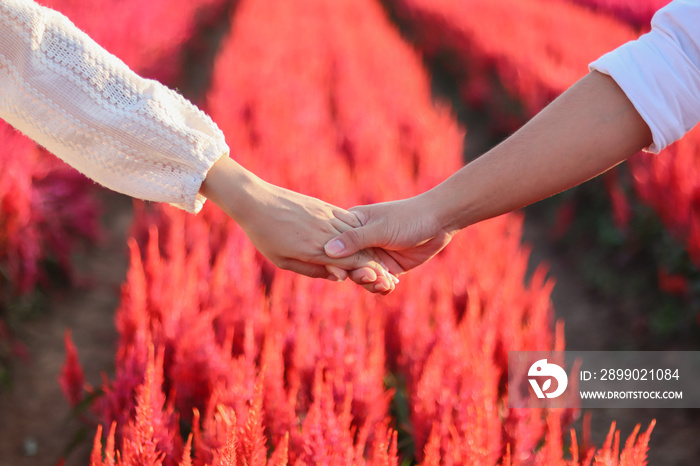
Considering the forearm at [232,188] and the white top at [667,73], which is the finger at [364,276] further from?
the white top at [667,73]

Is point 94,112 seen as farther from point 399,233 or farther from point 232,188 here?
point 399,233

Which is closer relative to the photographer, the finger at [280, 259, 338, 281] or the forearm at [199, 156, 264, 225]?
the forearm at [199, 156, 264, 225]

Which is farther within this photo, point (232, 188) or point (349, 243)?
point (349, 243)

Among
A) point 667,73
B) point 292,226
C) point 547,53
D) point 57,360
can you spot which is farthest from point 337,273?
point 547,53

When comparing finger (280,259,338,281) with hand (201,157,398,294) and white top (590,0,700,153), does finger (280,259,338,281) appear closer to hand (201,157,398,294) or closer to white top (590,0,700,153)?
hand (201,157,398,294)

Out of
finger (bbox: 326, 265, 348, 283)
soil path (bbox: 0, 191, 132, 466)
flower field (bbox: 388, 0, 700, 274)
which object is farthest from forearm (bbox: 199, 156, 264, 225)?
flower field (bbox: 388, 0, 700, 274)

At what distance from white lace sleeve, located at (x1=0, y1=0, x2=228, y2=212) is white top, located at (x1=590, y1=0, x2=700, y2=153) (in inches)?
42.2

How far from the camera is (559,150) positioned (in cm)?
138

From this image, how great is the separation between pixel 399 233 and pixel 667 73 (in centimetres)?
83

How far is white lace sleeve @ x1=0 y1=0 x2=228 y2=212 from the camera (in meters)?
1.39

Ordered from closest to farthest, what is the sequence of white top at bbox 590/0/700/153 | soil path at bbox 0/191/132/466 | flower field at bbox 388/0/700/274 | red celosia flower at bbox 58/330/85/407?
white top at bbox 590/0/700/153
red celosia flower at bbox 58/330/85/407
soil path at bbox 0/191/132/466
flower field at bbox 388/0/700/274

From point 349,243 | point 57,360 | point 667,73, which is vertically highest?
point 667,73

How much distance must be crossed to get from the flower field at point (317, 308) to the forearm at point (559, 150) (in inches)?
12.9

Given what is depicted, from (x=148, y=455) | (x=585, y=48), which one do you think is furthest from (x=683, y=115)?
(x=585, y=48)
